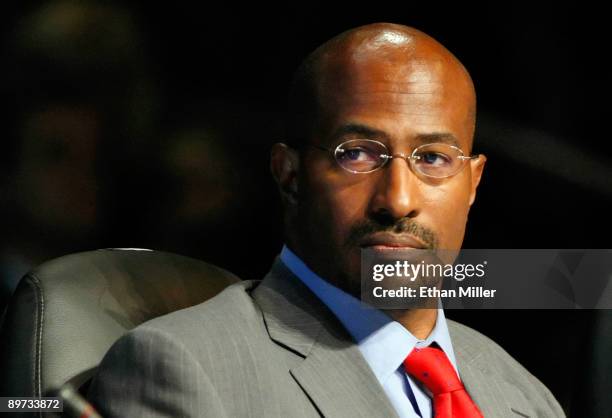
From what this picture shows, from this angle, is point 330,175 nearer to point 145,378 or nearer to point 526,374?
point 145,378

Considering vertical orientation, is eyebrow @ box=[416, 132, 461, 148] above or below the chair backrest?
above

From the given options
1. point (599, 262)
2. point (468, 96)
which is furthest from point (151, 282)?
point (599, 262)

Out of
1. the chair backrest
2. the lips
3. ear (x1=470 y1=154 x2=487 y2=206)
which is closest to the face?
the lips

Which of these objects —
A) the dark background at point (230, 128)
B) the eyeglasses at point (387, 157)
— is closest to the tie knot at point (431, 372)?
the eyeglasses at point (387, 157)

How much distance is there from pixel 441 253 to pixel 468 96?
Answer: 0.26m

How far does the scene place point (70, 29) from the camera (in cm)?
192

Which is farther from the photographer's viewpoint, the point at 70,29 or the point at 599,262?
the point at 599,262

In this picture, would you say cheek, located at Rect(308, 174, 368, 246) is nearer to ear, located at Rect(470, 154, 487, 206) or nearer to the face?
→ the face

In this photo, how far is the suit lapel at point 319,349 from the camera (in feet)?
4.91

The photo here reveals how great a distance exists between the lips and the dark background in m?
0.52

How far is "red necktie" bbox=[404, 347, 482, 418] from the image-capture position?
5.25 ft

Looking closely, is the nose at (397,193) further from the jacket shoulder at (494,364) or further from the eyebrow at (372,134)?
the jacket shoulder at (494,364)

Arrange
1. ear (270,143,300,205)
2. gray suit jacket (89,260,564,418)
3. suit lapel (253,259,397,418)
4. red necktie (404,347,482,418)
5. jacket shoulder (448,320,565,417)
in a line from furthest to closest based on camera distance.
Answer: jacket shoulder (448,320,565,417)
ear (270,143,300,205)
red necktie (404,347,482,418)
suit lapel (253,259,397,418)
gray suit jacket (89,260,564,418)

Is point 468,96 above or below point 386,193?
above
